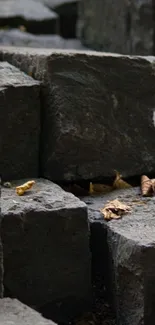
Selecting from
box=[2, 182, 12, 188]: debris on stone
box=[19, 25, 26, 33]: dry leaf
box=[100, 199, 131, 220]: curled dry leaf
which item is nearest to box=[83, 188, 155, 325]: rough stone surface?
box=[100, 199, 131, 220]: curled dry leaf

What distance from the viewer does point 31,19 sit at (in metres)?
5.30

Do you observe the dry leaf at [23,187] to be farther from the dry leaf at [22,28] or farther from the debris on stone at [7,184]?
the dry leaf at [22,28]

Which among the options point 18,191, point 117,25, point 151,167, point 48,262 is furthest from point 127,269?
point 117,25

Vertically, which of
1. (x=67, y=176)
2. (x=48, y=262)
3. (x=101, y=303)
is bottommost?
(x=101, y=303)

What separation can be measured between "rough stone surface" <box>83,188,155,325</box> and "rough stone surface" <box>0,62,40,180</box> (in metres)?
0.28

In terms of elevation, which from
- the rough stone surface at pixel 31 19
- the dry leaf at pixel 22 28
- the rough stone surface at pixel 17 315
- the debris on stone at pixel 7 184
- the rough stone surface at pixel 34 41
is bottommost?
the rough stone surface at pixel 17 315

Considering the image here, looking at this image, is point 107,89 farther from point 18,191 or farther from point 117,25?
point 117,25

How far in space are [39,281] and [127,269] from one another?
27 cm

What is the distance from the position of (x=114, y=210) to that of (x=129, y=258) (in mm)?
268

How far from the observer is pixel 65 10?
19.5 feet

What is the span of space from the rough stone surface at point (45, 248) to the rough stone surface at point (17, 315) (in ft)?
0.86

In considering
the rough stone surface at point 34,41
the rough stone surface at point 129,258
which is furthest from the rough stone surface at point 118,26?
the rough stone surface at point 129,258

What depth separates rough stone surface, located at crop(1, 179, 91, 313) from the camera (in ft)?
6.84

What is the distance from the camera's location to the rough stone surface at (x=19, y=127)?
2404mm
